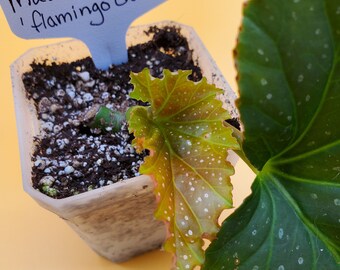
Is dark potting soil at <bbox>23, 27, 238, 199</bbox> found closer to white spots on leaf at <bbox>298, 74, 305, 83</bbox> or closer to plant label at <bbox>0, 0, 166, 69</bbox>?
plant label at <bbox>0, 0, 166, 69</bbox>

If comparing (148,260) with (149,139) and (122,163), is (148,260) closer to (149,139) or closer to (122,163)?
(122,163)

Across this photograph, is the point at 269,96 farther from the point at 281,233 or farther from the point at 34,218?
the point at 34,218

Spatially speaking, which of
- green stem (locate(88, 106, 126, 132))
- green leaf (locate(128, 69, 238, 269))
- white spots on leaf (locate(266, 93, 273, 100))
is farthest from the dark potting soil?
white spots on leaf (locate(266, 93, 273, 100))

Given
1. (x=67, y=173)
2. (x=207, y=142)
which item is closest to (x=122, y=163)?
(x=67, y=173)

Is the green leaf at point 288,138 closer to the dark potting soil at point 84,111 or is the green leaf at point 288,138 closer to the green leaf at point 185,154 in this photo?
the green leaf at point 185,154

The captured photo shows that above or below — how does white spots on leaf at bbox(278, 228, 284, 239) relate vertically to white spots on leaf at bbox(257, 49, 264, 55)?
below

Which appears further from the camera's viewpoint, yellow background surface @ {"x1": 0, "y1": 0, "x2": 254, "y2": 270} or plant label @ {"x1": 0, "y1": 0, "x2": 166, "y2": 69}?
yellow background surface @ {"x1": 0, "y1": 0, "x2": 254, "y2": 270}

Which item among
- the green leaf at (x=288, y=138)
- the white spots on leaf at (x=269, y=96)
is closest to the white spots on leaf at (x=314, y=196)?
the green leaf at (x=288, y=138)

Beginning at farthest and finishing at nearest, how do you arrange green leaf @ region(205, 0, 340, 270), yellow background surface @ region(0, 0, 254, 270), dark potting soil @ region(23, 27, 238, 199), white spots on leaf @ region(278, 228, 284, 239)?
1. yellow background surface @ region(0, 0, 254, 270)
2. dark potting soil @ region(23, 27, 238, 199)
3. white spots on leaf @ region(278, 228, 284, 239)
4. green leaf @ region(205, 0, 340, 270)
